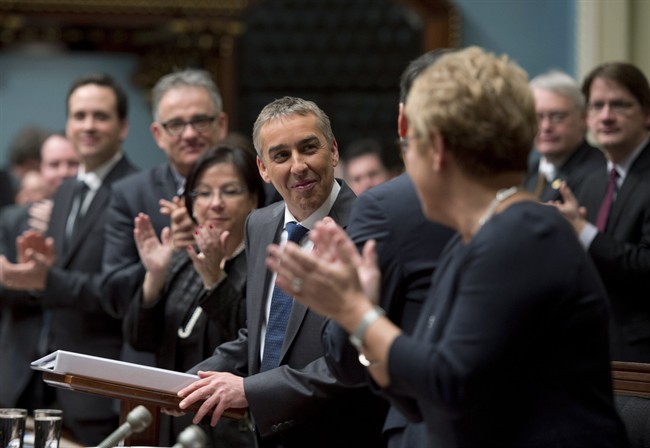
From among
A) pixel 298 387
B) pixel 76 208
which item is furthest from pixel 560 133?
pixel 298 387

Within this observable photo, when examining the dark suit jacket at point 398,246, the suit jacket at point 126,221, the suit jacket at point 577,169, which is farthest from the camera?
the suit jacket at point 577,169

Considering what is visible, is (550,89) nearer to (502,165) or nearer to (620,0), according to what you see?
(620,0)

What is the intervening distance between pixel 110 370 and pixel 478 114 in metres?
1.38

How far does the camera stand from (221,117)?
500 centimetres

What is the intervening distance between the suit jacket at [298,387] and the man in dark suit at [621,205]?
4.02 feet

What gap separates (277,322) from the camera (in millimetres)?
3436

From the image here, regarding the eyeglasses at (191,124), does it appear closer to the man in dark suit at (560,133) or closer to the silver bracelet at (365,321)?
the man in dark suit at (560,133)

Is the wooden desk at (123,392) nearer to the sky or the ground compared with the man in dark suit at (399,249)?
nearer to the ground

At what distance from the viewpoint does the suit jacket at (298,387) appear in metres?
3.25

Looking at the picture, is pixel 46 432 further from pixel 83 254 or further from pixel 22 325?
pixel 22 325

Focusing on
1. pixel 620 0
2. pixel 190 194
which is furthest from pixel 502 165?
pixel 620 0

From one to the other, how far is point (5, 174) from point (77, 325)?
12.1ft

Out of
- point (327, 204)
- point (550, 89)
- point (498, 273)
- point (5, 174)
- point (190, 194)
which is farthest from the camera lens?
point (5, 174)

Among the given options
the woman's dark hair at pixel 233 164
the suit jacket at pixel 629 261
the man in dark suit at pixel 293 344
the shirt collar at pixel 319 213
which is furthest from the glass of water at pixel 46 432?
the suit jacket at pixel 629 261
